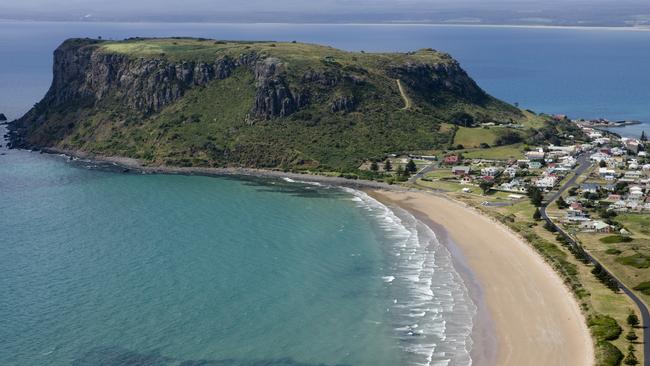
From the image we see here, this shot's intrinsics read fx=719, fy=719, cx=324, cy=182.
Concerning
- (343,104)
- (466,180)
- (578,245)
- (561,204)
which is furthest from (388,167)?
(578,245)

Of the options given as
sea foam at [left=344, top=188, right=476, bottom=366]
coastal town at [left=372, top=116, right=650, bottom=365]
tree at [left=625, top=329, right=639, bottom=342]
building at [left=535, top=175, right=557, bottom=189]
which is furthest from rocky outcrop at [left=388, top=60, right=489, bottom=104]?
tree at [left=625, top=329, right=639, bottom=342]

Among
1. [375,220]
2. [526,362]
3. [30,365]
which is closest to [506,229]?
[375,220]

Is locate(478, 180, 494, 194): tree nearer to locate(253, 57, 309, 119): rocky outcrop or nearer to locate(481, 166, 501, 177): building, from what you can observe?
locate(481, 166, 501, 177): building

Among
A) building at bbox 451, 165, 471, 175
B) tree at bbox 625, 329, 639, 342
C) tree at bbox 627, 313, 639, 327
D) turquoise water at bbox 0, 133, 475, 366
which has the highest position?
building at bbox 451, 165, 471, 175

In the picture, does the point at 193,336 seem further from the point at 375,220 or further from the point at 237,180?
the point at 237,180

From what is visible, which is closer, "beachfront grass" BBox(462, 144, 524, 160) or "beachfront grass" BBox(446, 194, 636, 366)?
"beachfront grass" BBox(446, 194, 636, 366)

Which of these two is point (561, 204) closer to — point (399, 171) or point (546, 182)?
point (546, 182)
